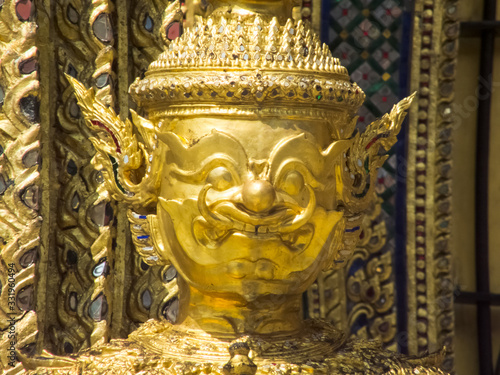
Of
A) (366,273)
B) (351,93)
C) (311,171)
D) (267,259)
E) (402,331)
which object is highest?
(351,93)

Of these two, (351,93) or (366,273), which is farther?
(366,273)

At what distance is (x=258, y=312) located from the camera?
1795 mm

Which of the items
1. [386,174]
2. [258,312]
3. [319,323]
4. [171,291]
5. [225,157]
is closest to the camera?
[225,157]

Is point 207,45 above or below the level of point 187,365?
above

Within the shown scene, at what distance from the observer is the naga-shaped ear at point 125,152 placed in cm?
180

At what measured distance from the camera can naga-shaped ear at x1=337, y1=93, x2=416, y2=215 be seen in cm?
185

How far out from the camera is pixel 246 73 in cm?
170

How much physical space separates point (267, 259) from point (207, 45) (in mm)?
446

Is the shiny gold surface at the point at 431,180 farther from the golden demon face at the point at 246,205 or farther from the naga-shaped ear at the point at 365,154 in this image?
the golden demon face at the point at 246,205

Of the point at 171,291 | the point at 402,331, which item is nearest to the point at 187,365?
the point at 171,291

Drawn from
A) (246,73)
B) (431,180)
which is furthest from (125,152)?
(431,180)

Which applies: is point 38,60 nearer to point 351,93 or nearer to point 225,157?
point 225,157

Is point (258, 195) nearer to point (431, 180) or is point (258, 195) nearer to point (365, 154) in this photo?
point (365, 154)

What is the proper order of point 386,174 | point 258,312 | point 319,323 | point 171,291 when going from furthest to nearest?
point 386,174, point 171,291, point 319,323, point 258,312
